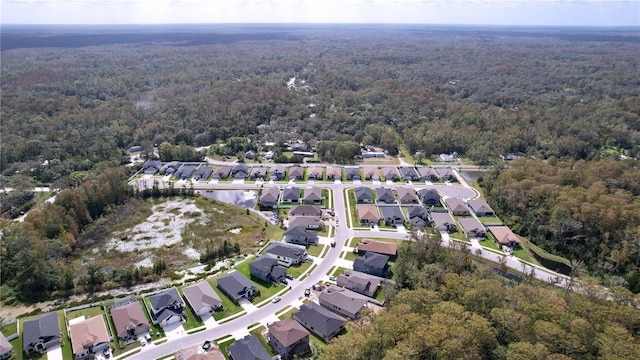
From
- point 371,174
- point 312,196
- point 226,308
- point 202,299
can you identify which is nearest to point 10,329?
point 202,299

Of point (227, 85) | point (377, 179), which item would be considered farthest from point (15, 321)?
point (227, 85)

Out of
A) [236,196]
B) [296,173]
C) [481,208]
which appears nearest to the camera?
[481,208]

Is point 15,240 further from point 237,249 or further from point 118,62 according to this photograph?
point 118,62

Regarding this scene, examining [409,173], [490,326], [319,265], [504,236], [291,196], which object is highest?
[490,326]

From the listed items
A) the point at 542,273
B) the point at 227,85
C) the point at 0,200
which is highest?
the point at 227,85

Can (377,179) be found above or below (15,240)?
below

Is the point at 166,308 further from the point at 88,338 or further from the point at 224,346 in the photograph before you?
the point at 224,346

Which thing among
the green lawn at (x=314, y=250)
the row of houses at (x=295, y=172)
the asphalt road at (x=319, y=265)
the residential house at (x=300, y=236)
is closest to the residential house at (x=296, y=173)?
the row of houses at (x=295, y=172)

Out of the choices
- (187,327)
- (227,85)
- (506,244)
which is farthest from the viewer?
(227,85)

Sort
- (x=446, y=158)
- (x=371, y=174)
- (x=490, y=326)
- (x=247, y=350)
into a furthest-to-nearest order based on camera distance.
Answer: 1. (x=446, y=158)
2. (x=371, y=174)
3. (x=247, y=350)
4. (x=490, y=326)
